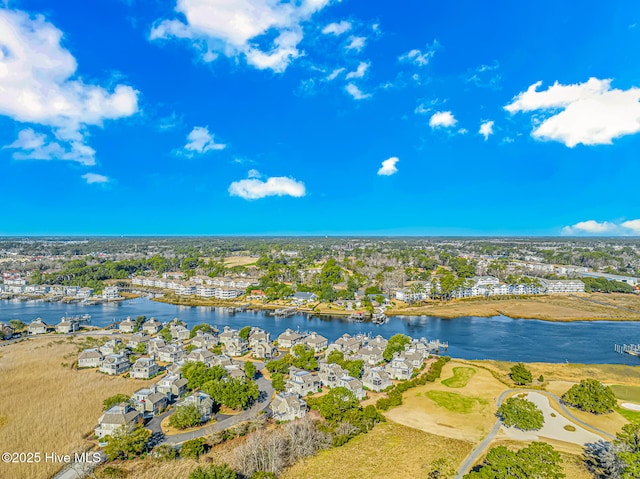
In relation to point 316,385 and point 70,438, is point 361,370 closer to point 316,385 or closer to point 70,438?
point 316,385

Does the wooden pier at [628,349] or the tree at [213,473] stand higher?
the tree at [213,473]

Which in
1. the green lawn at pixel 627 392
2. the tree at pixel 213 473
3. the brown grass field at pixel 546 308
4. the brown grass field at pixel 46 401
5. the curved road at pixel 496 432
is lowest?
the green lawn at pixel 627 392

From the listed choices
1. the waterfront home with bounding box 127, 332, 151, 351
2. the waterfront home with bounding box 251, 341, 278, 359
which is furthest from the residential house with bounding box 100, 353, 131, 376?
the waterfront home with bounding box 251, 341, 278, 359

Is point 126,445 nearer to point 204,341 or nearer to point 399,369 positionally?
point 399,369

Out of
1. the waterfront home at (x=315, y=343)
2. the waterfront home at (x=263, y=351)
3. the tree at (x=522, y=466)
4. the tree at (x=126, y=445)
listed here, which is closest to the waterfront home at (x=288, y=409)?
the tree at (x=126, y=445)

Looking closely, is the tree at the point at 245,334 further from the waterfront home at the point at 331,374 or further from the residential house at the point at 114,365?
the waterfront home at the point at 331,374

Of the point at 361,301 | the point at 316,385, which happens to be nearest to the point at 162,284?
the point at 361,301

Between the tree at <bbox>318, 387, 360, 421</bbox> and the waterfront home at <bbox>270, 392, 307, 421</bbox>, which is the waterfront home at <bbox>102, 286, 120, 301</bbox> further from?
the tree at <bbox>318, 387, 360, 421</bbox>

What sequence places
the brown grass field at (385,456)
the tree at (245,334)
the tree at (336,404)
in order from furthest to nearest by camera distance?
the tree at (245,334), the tree at (336,404), the brown grass field at (385,456)
